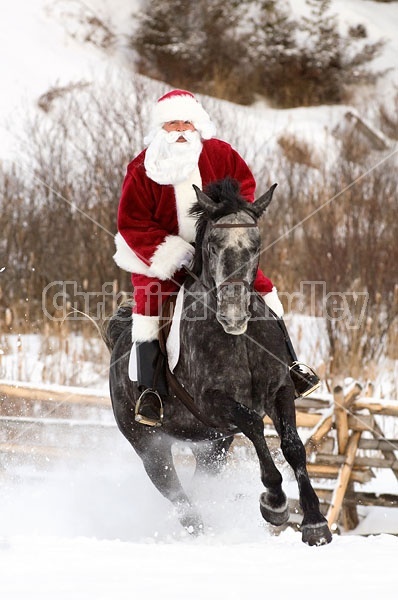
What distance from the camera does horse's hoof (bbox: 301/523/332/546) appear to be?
414 centimetres

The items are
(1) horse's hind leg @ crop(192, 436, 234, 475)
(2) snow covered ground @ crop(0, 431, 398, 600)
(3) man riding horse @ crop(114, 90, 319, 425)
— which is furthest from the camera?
(1) horse's hind leg @ crop(192, 436, 234, 475)

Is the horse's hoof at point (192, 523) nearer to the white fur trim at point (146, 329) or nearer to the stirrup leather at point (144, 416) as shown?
the stirrup leather at point (144, 416)

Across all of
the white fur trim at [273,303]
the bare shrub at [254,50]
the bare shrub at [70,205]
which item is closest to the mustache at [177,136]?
the white fur trim at [273,303]

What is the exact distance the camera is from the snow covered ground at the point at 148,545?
319 cm

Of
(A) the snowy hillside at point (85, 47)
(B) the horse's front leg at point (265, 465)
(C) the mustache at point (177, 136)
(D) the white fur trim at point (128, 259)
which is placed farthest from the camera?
(A) the snowy hillside at point (85, 47)

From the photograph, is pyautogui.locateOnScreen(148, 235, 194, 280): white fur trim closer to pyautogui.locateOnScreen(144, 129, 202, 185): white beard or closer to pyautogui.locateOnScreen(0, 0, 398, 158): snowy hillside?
pyautogui.locateOnScreen(144, 129, 202, 185): white beard

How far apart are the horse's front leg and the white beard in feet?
4.74

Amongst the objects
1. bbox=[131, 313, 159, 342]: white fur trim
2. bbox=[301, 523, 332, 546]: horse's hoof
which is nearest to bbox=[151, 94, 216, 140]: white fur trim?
bbox=[131, 313, 159, 342]: white fur trim

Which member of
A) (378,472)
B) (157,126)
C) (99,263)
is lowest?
(378,472)

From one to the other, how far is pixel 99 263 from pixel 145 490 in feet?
19.3

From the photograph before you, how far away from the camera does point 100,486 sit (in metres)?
6.97

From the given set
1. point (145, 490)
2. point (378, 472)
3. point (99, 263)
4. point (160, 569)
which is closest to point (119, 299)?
point (99, 263)

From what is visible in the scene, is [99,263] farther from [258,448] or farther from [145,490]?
[258,448]

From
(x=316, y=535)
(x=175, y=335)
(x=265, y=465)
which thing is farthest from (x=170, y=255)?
(x=316, y=535)
